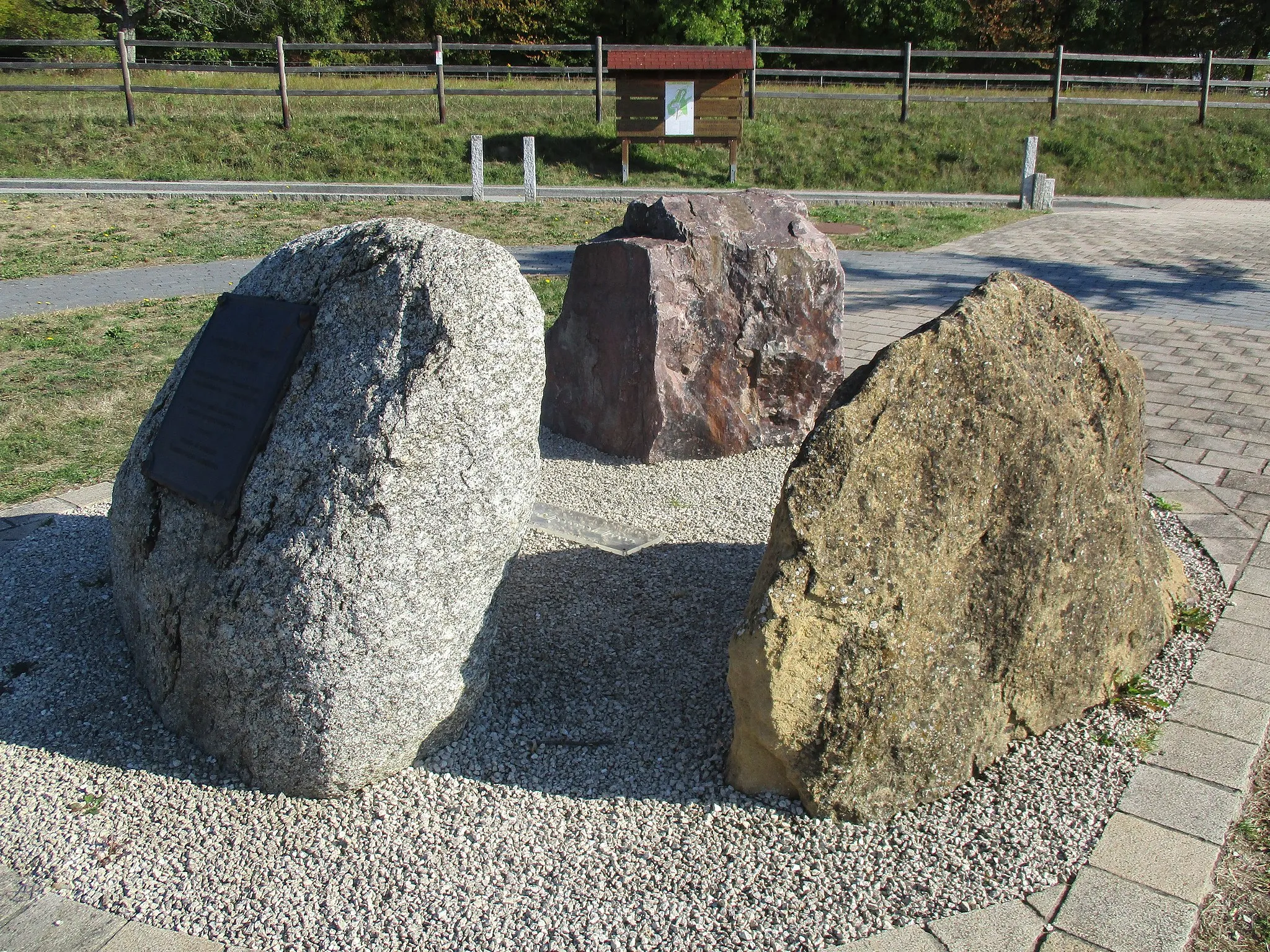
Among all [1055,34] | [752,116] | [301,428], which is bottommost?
[301,428]

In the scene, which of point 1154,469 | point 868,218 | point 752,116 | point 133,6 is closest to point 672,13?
point 752,116

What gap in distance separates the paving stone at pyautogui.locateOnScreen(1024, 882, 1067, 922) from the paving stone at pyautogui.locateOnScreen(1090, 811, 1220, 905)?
0.50ft

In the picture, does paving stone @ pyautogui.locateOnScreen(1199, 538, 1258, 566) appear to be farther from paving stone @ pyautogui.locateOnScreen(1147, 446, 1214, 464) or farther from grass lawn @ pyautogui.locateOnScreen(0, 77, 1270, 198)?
grass lawn @ pyautogui.locateOnScreen(0, 77, 1270, 198)

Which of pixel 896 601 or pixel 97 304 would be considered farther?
pixel 97 304

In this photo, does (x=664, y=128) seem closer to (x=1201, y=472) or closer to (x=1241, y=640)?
(x=1201, y=472)

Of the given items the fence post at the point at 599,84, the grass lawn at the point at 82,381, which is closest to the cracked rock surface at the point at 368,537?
the grass lawn at the point at 82,381

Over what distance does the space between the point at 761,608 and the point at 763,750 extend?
0.47 metres

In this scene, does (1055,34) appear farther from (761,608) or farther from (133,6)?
(761,608)

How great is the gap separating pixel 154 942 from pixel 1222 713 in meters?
3.34

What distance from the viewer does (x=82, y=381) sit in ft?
23.5

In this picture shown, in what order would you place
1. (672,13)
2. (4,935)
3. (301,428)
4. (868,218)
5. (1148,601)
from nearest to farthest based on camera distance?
(4,935)
(301,428)
(1148,601)
(868,218)
(672,13)

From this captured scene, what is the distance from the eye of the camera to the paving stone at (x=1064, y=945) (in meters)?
2.50

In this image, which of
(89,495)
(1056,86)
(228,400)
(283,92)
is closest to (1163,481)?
(228,400)

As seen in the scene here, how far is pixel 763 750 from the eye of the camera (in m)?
2.97
